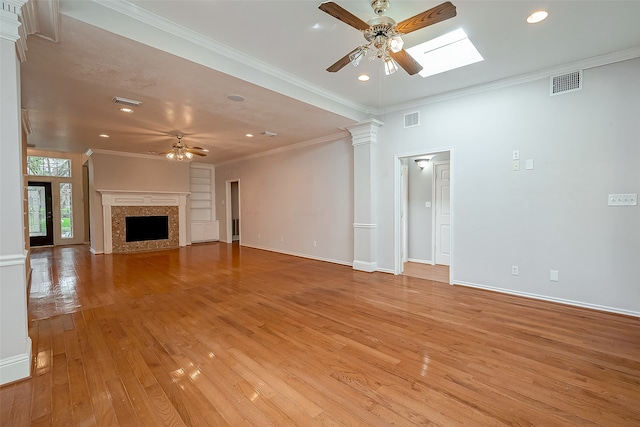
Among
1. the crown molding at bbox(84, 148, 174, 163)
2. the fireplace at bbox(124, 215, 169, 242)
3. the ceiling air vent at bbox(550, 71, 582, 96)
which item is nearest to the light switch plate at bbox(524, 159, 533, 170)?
the ceiling air vent at bbox(550, 71, 582, 96)

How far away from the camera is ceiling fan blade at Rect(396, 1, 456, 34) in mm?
2029

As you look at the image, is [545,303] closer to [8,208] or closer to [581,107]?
[581,107]

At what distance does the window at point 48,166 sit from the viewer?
8656mm

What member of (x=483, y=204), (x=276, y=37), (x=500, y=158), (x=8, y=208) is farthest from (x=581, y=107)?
(x=8, y=208)

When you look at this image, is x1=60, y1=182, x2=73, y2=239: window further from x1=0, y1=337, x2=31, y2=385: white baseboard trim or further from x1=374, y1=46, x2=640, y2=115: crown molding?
x1=374, y1=46, x2=640, y2=115: crown molding

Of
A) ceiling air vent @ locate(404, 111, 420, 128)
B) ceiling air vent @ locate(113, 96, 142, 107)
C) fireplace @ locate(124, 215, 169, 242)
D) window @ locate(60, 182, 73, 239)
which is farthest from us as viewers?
window @ locate(60, 182, 73, 239)

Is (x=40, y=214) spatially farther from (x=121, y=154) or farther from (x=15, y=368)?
(x=15, y=368)

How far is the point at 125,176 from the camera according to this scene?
26.1ft

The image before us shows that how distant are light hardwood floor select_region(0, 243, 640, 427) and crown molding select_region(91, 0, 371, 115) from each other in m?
2.96

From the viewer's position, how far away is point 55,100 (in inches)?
161

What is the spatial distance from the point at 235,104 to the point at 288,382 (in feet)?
12.2

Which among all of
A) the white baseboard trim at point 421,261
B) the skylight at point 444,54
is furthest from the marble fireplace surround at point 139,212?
the skylight at point 444,54

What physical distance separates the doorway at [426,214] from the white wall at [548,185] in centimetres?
130

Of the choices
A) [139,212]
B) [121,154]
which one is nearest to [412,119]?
[121,154]
